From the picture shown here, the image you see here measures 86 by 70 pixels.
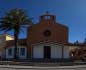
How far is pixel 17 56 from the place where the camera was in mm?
55219

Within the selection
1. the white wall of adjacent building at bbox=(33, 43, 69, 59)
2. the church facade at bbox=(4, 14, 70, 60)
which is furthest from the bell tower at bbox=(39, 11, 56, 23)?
the white wall of adjacent building at bbox=(33, 43, 69, 59)

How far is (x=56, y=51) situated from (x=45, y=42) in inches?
108

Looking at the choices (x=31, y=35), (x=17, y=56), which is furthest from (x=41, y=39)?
(x=17, y=56)

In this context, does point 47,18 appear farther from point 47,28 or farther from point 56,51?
point 56,51

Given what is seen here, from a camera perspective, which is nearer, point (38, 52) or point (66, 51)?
point (66, 51)

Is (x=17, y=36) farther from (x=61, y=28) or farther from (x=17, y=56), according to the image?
(x=61, y=28)

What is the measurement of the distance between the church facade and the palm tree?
2.56 meters

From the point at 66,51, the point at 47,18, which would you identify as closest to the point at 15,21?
the point at 47,18

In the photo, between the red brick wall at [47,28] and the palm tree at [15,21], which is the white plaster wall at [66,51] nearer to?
the red brick wall at [47,28]

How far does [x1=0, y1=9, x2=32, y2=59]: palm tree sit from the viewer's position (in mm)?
53406

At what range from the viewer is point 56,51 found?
54.8m

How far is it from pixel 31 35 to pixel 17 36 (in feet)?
9.61

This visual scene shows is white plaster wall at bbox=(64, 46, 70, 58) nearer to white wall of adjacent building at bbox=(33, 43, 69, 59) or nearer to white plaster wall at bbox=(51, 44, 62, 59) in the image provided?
white wall of adjacent building at bbox=(33, 43, 69, 59)

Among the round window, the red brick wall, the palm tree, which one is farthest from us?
the round window
